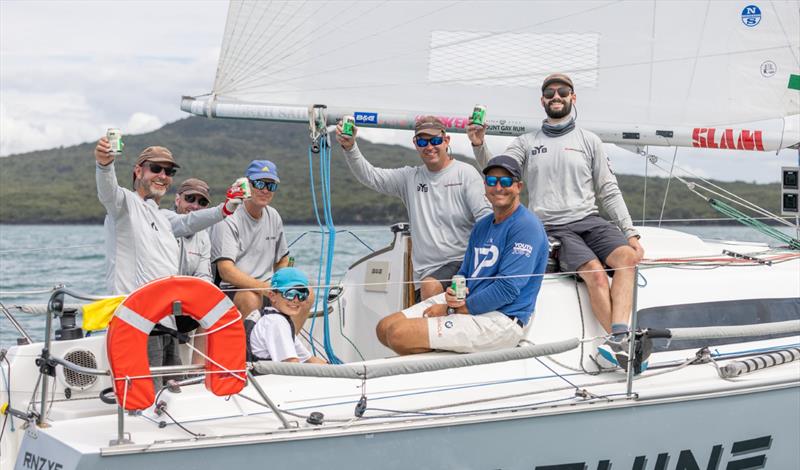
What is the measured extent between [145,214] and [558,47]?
285 cm

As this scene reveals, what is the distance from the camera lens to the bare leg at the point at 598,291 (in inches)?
197

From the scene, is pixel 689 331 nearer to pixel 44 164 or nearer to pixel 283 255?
pixel 283 255

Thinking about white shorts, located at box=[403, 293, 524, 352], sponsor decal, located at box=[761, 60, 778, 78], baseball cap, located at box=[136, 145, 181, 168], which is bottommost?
white shorts, located at box=[403, 293, 524, 352]

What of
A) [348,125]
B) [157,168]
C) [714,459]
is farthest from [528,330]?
[157,168]

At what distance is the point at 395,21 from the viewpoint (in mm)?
6133

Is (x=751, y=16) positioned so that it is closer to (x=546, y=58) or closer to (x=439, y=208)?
(x=546, y=58)

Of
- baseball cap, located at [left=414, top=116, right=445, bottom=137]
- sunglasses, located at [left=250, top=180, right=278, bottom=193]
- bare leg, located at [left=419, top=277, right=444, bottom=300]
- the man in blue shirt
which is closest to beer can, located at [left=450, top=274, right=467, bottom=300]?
the man in blue shirt

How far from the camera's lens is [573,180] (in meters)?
5.24

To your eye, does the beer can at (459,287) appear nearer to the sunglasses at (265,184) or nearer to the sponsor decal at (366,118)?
the sunglasses at (265,184)

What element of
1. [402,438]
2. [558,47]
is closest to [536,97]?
[558,47]

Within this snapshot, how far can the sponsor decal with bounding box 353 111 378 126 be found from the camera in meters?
5.86

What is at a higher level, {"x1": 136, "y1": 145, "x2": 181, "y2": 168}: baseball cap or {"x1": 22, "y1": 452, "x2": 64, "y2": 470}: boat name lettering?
{"x1": 136, "y1": 145, "x2": 181, "y2": 168}: baseball cap

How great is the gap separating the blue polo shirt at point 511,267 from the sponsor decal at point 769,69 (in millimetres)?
2377

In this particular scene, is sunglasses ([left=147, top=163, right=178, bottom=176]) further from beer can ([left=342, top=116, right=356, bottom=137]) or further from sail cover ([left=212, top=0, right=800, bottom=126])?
sail cover ([left=212, top=0, right=800, bottom=126])
